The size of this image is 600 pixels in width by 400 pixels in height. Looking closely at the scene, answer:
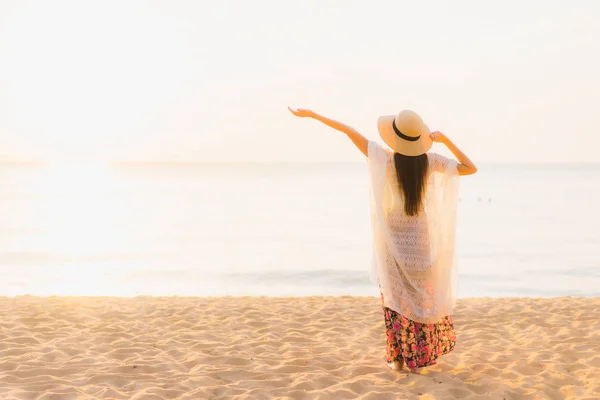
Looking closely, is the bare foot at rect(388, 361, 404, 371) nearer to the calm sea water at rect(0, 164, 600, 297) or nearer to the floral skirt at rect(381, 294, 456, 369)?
the floral skirt at rect(381, 294, 456, 369)

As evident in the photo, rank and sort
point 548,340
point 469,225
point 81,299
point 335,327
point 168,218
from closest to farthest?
point 548,340
point 335,327
point 81,299
point 469,225
point 168,218

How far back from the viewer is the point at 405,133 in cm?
506

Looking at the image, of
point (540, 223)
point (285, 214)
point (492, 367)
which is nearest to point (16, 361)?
point (492, 367)

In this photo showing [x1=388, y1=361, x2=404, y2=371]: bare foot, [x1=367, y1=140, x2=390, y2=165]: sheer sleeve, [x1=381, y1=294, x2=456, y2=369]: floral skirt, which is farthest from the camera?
[x1=388, y1=361, x2=404, y2=371]: bare foot

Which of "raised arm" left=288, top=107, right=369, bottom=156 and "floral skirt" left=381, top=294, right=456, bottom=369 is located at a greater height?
"raised arm" left=288, top=107, right=369, bottom=156

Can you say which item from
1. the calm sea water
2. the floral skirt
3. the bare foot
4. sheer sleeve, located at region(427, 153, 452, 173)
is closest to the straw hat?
sheer sleeve, located at region(427, 153, 452, 173)

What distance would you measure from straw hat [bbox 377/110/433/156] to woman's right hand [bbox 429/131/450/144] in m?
0.03

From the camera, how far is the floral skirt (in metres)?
5.44

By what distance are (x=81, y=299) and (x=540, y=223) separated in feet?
91.1

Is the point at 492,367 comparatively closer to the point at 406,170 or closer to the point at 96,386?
the point at 406,170

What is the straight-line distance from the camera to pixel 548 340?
6.85 metres

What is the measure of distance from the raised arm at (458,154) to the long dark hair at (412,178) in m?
0.20

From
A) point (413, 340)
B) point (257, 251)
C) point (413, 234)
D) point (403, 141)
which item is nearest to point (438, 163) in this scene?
point (403, 141)

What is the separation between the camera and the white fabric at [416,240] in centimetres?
531
